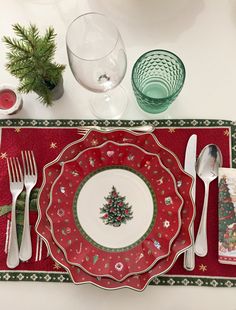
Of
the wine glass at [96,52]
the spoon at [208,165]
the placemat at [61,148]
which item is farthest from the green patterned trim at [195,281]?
the wine glass at [96,52]

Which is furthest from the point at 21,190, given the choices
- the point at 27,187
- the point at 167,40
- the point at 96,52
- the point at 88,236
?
the point at 167,40

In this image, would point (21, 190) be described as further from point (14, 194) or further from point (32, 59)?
point (32, 59)

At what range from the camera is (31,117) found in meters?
0.78

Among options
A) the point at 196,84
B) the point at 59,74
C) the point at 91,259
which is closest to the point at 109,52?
the point at 59,74

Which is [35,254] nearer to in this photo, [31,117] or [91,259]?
[91,259]

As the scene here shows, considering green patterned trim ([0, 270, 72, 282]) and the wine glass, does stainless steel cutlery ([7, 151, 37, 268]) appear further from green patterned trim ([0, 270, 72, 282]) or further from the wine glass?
the wine glass

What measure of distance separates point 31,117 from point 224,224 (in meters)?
0.43

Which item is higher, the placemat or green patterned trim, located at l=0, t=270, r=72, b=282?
the placemat

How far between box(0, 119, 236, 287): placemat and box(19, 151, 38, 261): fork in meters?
0.01

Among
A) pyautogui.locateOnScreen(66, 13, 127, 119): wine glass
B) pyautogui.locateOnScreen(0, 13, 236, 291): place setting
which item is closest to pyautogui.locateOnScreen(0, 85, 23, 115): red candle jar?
pyautogui.locateOnScreen(0, 13, 236, 291): place setting

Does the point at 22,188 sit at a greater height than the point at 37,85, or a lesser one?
lesser

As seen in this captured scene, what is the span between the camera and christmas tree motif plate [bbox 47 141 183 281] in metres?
0.67

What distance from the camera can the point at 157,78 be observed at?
77cm

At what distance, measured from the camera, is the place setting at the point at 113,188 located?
0.66 m
